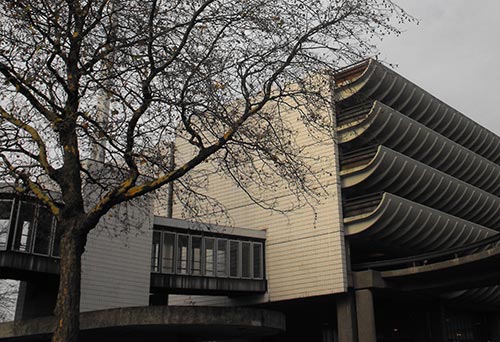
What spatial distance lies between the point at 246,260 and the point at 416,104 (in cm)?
1325

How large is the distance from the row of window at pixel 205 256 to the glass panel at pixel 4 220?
335 inches

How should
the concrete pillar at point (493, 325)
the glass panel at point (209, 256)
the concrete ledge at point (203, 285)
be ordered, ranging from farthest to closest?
the concrete pillar at point (493, 325) → the glass panel at point (209, 256) → the concrete ledge at point (203, 285)

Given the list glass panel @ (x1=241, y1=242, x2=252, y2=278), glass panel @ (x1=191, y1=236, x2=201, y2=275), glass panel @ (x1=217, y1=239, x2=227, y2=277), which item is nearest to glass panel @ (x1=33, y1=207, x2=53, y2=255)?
glass panel @ (x1=191, y1=236, x2=201, y2=275)

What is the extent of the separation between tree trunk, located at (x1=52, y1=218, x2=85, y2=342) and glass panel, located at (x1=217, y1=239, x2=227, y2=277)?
21523mm

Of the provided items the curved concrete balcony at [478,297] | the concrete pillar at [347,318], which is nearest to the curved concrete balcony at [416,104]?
the curved concrete balcony at [478,297]

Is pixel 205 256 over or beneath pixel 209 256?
beneath

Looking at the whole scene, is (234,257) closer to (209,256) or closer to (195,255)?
(209,256)

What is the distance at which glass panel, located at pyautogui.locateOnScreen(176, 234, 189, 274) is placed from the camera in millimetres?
30203

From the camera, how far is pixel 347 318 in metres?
29.1

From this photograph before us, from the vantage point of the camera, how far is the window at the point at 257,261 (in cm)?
3256

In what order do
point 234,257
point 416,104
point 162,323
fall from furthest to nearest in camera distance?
point 416,104
point 234,257
point 162,323

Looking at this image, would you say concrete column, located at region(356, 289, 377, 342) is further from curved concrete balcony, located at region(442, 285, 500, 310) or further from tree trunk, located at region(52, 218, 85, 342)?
tree trunk, located at region(52, 218, 85, 342)

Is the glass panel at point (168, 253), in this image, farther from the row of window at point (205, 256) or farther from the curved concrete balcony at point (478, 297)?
the curved concrete balcony at point (478, 297)

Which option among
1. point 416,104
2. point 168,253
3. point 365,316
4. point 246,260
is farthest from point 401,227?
point 168,253
